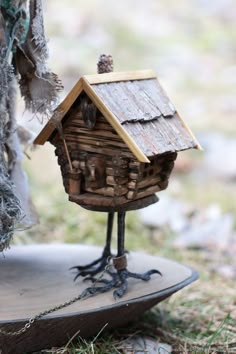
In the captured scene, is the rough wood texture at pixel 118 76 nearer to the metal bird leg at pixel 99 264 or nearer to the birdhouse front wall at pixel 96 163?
the birdhouse front wall at pixel 96 163

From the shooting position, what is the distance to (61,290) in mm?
1715

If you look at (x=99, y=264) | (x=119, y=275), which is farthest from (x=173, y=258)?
(x=119, y=275)

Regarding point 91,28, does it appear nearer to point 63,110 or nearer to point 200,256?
point 200,256

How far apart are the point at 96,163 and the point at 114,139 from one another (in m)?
0.08

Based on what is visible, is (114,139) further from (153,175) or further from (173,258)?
(173,258)

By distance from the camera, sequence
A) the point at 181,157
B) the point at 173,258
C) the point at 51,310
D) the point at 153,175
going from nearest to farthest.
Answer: the point at 51,310 → the point at 153,175 → the point at 173,258 → the point at 181,157

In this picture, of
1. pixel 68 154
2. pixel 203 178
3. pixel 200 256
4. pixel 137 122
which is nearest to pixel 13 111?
pixel 68 154

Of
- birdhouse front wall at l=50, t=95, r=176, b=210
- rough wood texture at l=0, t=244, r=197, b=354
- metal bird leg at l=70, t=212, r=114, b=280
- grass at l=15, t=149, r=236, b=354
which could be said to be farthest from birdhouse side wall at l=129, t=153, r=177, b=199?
grass at l=15, t=149, r=236, b=354

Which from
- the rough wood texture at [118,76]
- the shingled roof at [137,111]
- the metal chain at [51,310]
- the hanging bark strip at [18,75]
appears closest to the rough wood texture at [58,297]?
the metal chain at [51,310]

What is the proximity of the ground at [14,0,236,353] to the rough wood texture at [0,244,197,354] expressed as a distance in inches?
2.3

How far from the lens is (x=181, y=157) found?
4168 millimetres

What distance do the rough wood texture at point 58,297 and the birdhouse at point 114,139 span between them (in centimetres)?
23

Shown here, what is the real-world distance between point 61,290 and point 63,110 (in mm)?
461

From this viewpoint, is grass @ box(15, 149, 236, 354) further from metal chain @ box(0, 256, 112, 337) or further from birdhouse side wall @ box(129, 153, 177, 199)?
birdhouse side wall @ box(129, 153, 177, 199)
